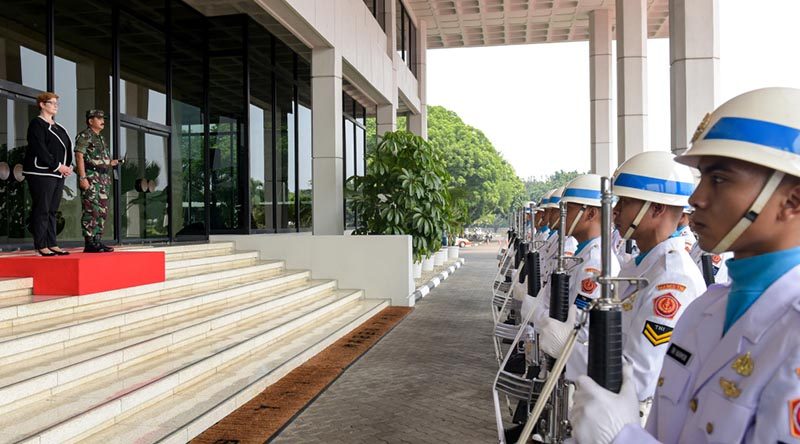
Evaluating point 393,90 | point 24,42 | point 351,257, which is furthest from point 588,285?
point 393,90

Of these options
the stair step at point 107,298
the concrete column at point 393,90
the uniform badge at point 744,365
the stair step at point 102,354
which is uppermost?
the concrete column at point 393,90

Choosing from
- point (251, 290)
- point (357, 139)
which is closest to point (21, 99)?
point (251, 290)

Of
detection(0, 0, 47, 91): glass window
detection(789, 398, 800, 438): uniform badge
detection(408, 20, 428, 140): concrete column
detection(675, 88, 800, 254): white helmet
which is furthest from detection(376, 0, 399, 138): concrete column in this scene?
detection(789, 398, 800, 438): uniform badge

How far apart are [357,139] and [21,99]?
1260 cm

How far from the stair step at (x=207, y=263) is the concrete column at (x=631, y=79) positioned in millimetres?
8560

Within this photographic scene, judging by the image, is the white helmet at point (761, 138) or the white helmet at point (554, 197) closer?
the white helmet at point (761, 138)

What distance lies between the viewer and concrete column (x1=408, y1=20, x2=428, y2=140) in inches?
864

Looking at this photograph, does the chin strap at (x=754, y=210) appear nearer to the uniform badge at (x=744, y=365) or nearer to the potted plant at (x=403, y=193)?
the uniform badge at (x=744, y=365)

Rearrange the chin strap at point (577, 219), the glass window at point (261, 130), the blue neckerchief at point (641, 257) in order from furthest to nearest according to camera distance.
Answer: the glass window at point (261, 130)
the chin strap at point (577, 219)
the blue neckerchief at point (641, 257)

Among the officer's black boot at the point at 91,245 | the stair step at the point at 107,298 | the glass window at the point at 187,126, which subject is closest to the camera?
the stair step at the point at 107,298

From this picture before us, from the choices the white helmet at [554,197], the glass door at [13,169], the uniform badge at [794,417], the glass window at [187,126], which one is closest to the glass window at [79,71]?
the glass door at [13,169]

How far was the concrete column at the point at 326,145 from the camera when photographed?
11008mm

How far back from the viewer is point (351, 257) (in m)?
10.5

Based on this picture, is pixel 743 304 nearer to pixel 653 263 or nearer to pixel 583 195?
pixel 653 263
